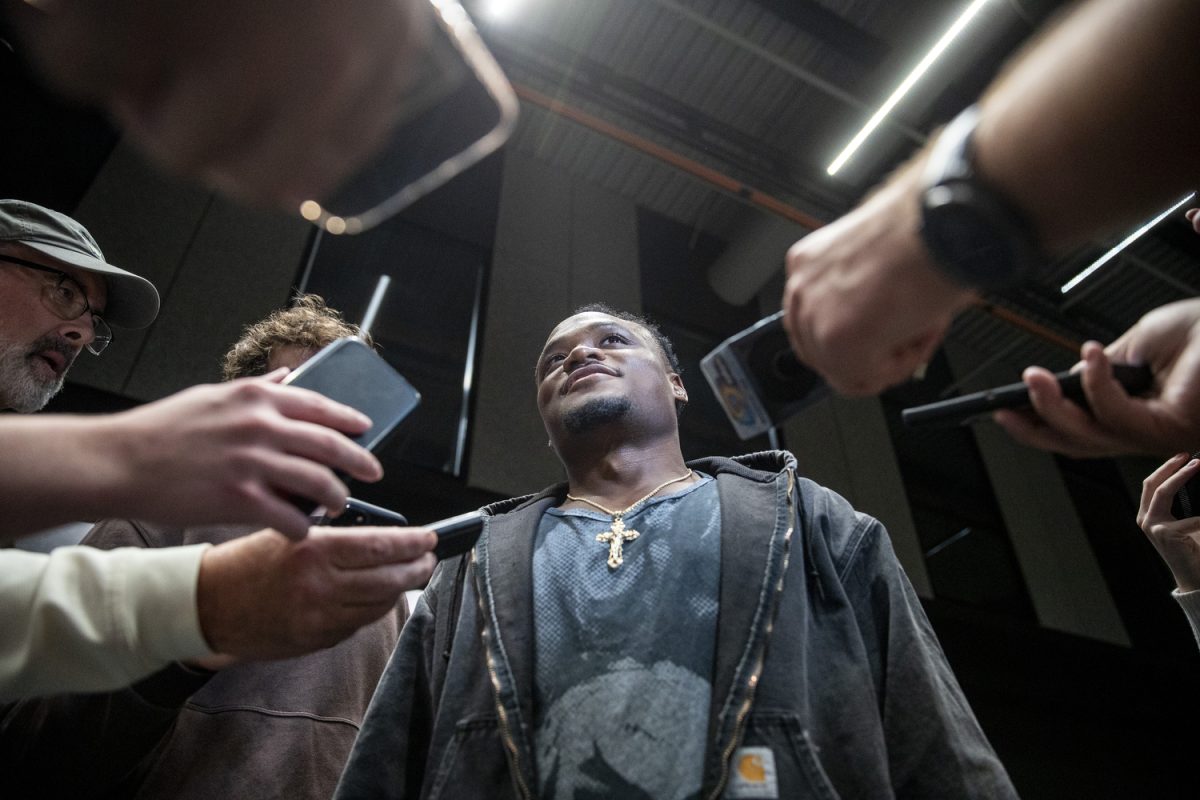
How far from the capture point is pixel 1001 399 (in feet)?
2.50

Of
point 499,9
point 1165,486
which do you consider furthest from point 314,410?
Answer: point 499,9

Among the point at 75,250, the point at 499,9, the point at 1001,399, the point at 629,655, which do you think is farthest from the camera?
the point at 499,9

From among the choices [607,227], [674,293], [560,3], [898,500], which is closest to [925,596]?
[898,500]

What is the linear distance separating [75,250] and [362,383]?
140cm

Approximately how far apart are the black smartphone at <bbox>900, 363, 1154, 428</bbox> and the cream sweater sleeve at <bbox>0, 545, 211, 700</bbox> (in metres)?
0.96

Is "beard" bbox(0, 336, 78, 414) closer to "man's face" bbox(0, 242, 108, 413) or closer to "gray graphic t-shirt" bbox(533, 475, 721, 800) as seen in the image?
"man's face" bbox(0, 242, 108, 413)

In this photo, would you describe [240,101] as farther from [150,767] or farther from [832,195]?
[832,195]

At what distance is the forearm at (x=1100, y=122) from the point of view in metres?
0.52

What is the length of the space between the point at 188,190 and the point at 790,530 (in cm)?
401

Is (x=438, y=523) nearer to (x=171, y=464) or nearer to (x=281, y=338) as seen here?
(x=171, y=464)

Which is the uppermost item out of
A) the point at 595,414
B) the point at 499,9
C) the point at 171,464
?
the point at 499,9

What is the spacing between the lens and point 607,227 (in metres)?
5.05

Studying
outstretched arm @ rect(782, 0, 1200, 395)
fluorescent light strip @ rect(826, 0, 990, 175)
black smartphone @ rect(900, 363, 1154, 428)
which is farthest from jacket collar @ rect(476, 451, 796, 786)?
fluorescent light strip @ rect(826, 0, 990, 175)

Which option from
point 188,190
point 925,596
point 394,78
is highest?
point 188,190
